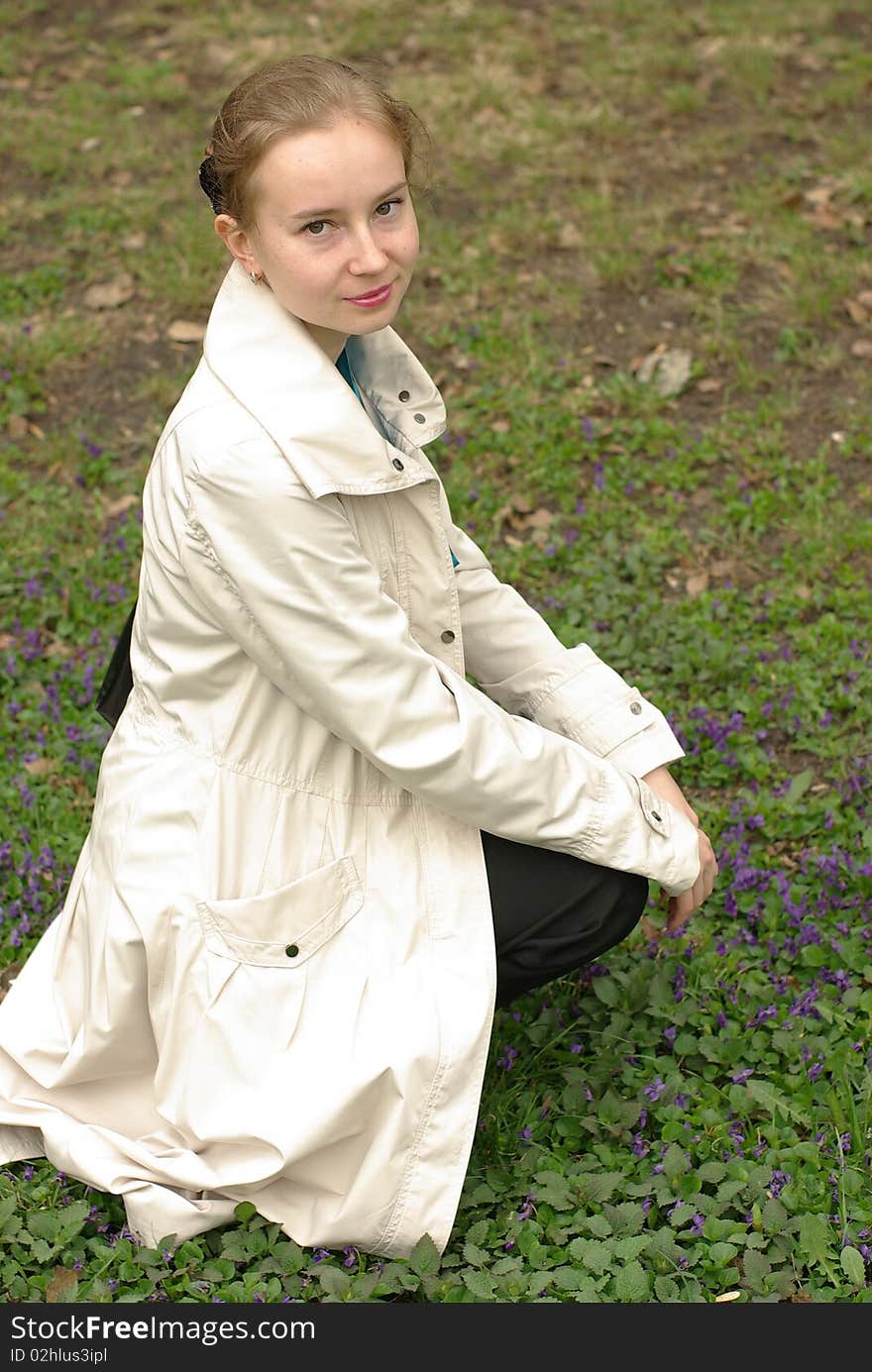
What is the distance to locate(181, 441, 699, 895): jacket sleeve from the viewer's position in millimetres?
2234

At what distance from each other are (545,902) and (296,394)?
3.23ft

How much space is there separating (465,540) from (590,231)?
2.95 meters

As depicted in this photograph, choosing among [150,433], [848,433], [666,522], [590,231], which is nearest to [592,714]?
[666,522]

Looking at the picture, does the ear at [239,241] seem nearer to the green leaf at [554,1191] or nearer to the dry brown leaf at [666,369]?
the green leaf at [554,1191]

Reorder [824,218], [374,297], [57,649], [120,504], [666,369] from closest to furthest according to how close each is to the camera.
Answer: [374,297], [57,649], [120,504], [666,369], [824,218]

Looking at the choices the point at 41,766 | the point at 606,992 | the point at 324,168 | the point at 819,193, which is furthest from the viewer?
the point at 819,193

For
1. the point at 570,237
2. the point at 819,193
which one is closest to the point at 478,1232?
the point at 570,237

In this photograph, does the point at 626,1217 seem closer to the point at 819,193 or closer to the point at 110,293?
the point at 110,293

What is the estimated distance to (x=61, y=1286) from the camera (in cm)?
253

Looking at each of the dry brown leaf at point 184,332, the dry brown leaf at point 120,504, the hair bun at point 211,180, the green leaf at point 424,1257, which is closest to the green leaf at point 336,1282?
the green leaf at point 424,1257

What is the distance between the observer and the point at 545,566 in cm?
433

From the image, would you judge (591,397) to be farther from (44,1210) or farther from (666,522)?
(44,1210)

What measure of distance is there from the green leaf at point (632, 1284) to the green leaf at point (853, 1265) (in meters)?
0.34

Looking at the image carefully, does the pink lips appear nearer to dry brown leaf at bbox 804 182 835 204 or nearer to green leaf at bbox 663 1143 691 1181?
green leaf at bbox 663 1143 691 1181
